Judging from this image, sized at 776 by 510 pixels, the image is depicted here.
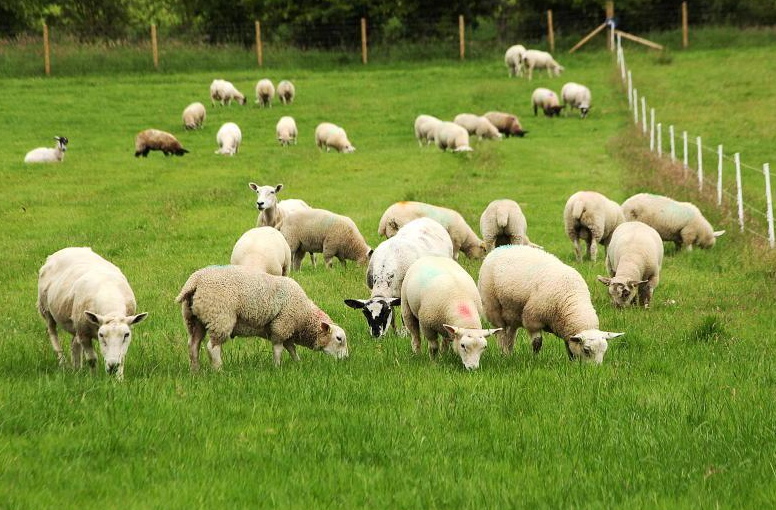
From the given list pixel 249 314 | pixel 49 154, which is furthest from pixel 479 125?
pixel 249 314

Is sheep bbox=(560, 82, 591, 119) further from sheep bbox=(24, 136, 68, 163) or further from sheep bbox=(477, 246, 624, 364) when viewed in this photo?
sheep bbox=(477, 246, 624, 364)

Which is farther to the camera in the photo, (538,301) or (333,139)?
(333,139)

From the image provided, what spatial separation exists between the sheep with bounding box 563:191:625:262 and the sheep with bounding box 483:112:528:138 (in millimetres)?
18000

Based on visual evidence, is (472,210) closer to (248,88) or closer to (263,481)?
(263,481)

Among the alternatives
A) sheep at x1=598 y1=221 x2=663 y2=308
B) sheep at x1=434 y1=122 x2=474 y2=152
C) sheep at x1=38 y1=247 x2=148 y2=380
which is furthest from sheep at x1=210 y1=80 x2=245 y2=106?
sheep at x1=38 y1=247 x2=148 y2=380

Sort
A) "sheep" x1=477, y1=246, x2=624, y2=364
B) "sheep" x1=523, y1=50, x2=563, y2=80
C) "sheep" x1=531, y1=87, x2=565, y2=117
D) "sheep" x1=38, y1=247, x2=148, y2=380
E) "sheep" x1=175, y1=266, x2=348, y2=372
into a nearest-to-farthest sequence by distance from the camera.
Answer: "sheep" x1=38, y1=247, x2=148, y2=380, "sheep" x1=175, y1=266, x2=348, y2=372, "sheep" x1=477, y1=246, x2=624, y2=364, "sheep" x1=531, y1=87, x2=565, y2=117, "sheep" x1=523, y1=50, x2=563, y2=80

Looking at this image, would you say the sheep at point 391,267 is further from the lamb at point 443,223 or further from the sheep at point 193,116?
the sheep at point 193,116

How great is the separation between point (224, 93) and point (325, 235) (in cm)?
2489

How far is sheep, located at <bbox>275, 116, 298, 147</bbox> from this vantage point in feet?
106

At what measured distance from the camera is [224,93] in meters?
39.1

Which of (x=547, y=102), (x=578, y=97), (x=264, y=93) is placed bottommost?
(x=547, y=102)

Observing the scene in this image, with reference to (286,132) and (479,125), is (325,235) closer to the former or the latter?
(286,132)

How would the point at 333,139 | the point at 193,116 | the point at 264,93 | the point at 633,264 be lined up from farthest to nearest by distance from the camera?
the point at 264,93
the point at 193,116
the point at 333,139
the point at 633,264

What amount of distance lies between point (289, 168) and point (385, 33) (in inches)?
1197
